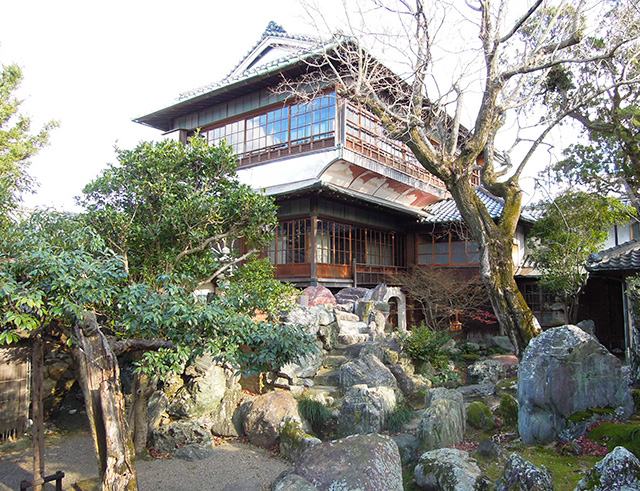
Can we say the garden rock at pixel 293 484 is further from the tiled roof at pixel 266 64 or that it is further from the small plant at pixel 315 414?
the tiled roof at pixel 266 64

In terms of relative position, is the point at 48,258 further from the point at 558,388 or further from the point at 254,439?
the point at 558,388

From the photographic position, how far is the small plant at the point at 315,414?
348 inches

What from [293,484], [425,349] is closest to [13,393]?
[293,484]

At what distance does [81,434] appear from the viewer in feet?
30.3

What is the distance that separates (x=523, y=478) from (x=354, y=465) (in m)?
1.62

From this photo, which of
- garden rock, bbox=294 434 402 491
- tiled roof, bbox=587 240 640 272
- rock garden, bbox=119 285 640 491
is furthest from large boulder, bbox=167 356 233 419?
tiled roof, bbox=587 240 640 272

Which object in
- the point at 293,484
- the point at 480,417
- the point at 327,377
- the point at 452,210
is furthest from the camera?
the point at 452,210

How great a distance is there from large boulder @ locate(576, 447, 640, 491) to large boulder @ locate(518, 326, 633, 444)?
2965mm

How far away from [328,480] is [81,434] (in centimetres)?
707

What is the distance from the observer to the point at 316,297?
14461mm

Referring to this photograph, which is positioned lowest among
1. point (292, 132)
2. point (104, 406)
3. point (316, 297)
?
point (104, 406)

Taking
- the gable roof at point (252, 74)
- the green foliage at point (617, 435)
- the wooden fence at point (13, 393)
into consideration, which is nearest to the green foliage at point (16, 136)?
the gable roof at point (252, 74)

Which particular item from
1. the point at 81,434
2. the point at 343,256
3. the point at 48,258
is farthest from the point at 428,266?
the point at 48,258

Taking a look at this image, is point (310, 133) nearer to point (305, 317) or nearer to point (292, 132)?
point (292, 132)
